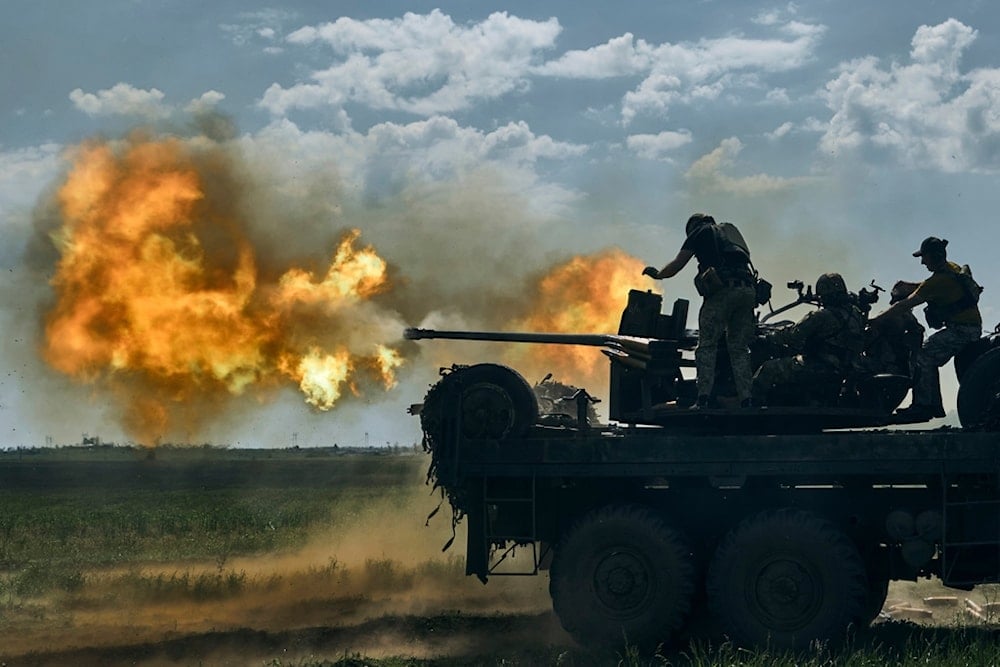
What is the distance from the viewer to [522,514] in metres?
11.9

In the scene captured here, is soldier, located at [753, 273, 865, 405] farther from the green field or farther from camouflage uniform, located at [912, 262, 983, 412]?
the green field

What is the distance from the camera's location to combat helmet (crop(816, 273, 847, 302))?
464 inches

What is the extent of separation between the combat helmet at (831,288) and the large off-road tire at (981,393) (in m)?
1.55

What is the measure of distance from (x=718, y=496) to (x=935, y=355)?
274cm

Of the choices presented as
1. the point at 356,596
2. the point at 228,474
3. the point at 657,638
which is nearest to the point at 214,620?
the point at 356,596

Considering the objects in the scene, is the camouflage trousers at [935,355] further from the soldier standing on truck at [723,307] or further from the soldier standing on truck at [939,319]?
the soldier standing on truck at [723,307]

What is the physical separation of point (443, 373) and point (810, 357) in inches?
154

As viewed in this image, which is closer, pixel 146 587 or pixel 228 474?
pixel 146 587

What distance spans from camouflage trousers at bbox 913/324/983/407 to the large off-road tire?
261mm

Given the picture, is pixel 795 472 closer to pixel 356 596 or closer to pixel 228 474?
pixel 356 596

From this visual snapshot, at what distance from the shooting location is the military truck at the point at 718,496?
11.0 meters

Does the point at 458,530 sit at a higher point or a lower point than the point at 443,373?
lower

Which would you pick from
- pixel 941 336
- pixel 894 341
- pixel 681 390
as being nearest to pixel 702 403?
pixel 681 390

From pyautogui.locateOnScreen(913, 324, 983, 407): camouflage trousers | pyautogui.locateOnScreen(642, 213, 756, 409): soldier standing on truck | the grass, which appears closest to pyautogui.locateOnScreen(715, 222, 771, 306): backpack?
pyautogui.locateOnScreen(642, 213, 756, 409): soldier standing on truck
